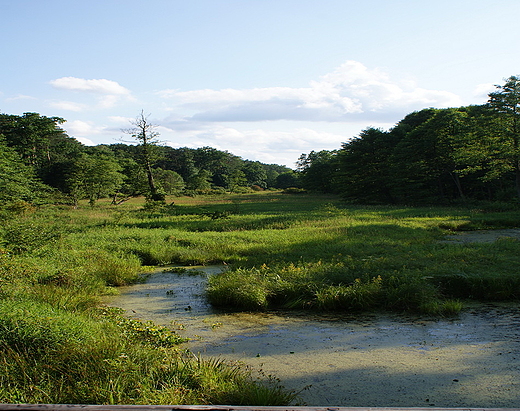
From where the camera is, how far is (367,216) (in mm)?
22922

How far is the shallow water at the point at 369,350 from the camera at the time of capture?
14.1ft

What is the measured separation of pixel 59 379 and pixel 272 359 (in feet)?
8.34

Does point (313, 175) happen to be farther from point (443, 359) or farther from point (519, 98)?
point (443, 359)

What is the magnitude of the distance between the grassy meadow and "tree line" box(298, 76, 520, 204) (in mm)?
12348

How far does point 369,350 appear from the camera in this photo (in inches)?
222

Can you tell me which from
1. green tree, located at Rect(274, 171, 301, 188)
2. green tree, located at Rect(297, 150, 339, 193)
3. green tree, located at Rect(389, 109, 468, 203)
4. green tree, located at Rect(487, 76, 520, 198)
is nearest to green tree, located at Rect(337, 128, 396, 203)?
green tree, located at Rect(389, 109, 468, 203)

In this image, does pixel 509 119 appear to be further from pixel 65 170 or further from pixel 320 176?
pixel 65 170

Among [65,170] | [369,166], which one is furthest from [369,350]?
[65,170]

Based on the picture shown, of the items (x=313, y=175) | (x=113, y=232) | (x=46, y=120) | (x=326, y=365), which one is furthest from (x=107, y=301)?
(x=313, y=175)

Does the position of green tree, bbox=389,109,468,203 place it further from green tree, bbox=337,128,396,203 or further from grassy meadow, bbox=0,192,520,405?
grassy meadow, bbox=0,192,520,405

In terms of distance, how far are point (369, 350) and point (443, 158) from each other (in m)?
32.4

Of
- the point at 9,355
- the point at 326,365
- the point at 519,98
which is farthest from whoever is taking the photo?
the point at 519,98

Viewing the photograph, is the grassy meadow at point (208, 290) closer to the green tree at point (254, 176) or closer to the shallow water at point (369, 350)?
the shallow water at point (369, 350)

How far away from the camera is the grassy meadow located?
403 centimetres
